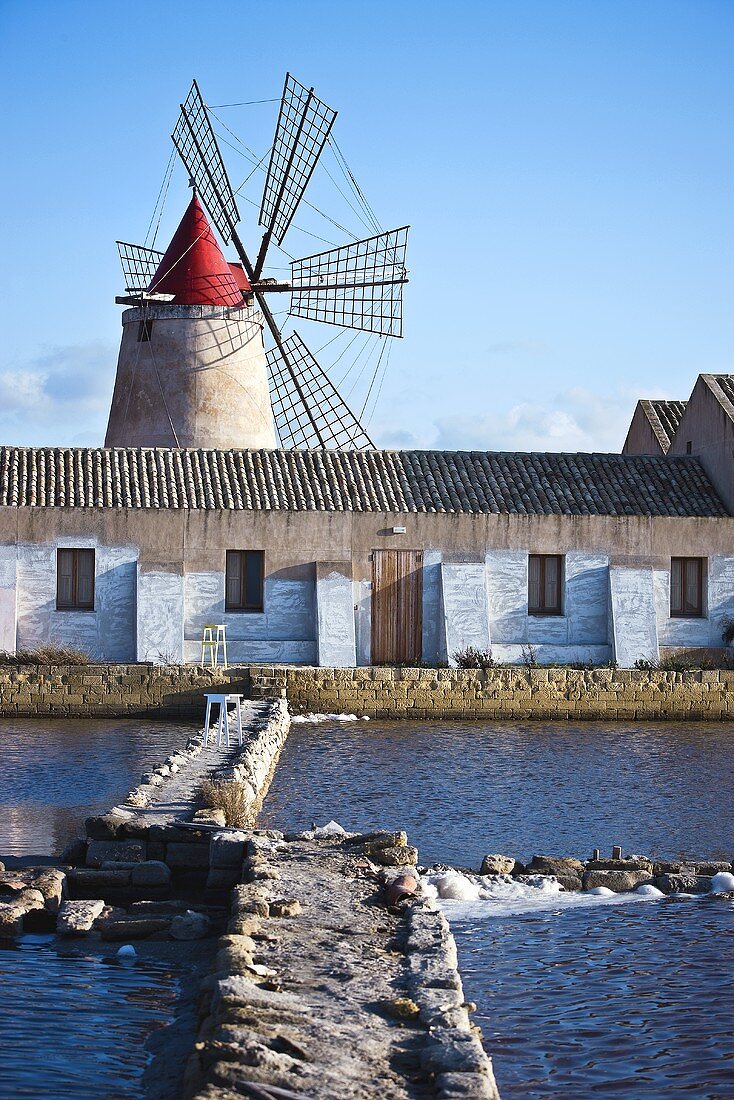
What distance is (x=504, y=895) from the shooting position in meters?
8.76

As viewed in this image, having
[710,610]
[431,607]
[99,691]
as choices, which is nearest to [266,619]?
[431,607]

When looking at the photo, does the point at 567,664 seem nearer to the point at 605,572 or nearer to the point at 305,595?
the point at 605,572

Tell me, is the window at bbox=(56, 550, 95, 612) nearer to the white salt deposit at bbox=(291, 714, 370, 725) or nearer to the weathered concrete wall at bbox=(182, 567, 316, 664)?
the weathered concrete wall at bbox=(182, 567, 316, 664)

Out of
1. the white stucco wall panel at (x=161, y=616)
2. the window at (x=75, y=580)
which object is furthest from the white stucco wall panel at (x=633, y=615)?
the window at (x=75, y=580)

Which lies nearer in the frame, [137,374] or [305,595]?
[305,595]

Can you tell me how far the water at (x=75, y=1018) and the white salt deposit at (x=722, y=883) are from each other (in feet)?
11.9

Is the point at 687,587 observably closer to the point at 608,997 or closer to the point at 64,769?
the point at 64,769

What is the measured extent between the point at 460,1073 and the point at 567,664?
53.7 ft

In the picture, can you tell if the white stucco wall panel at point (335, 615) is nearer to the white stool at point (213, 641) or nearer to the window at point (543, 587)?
the white stool at point (213, 641)

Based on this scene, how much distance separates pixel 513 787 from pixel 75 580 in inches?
369

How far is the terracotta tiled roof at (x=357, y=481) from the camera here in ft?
69.8

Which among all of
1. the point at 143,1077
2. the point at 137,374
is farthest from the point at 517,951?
the point at 137,374

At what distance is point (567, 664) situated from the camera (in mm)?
21094

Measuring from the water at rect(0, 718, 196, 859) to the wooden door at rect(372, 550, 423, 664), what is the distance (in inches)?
160
